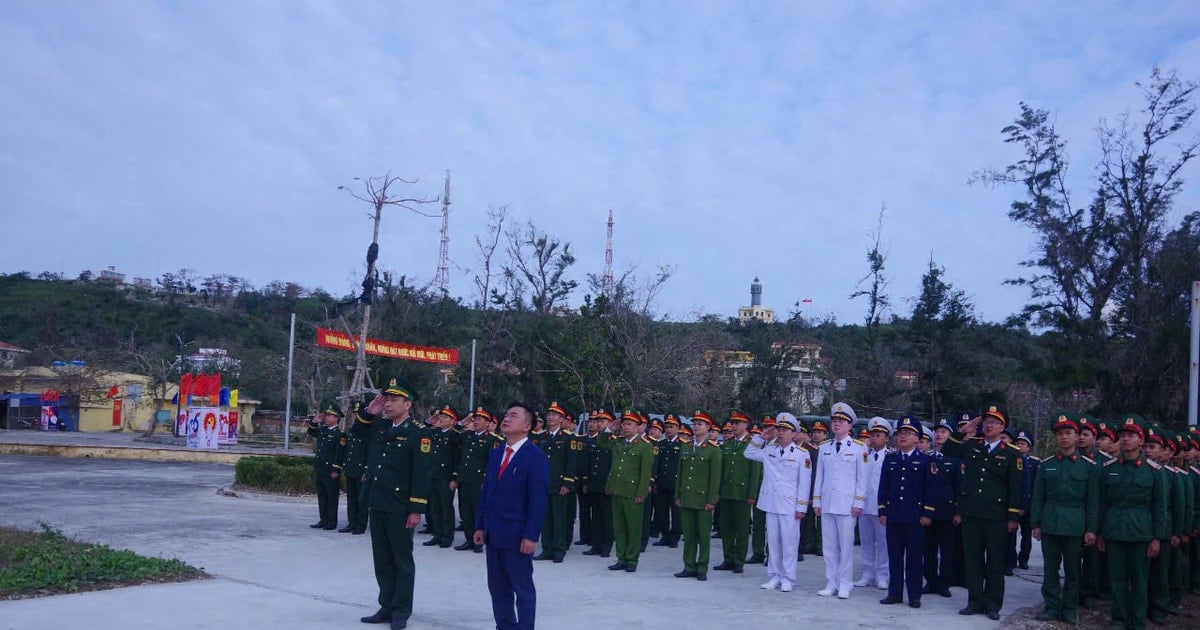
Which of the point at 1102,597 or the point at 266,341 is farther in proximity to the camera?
the point at 266,341

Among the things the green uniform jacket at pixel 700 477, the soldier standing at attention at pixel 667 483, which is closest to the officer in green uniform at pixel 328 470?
the soldier standing at attention at pixel 667 483

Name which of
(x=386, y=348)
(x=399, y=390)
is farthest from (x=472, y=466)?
(x=386, y=348)

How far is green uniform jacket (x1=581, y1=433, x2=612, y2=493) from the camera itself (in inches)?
483

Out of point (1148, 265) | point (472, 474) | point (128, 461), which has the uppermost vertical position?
point (1148, 265)

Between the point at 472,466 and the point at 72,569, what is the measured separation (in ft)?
16.6

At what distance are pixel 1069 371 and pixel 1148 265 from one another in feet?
11.1

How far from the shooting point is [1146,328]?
22.7 meters

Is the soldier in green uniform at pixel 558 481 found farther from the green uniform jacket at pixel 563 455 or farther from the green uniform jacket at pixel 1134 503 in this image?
the green uniform jacket at pixel 1134 503

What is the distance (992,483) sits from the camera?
29.0 feet

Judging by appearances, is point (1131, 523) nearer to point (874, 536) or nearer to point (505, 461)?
point (874, 536)

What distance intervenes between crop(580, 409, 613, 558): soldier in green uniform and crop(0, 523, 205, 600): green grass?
4972 millimetres

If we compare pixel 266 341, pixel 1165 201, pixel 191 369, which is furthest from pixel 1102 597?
pixel 266 341

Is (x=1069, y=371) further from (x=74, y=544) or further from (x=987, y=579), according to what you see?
(x=74, y=544)

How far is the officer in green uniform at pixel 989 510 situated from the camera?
8781 millimetres
